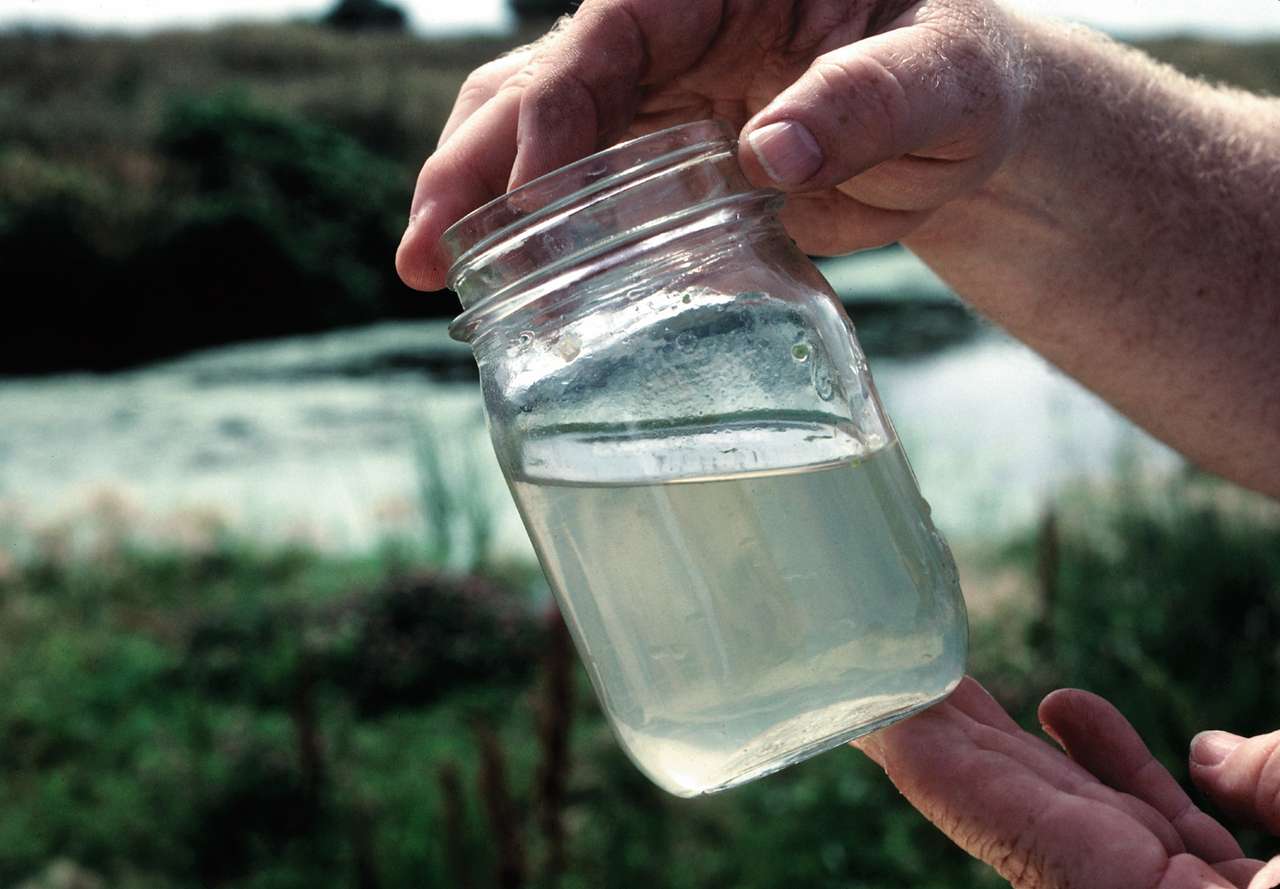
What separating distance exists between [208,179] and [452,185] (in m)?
6.19

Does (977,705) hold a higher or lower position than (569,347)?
lower

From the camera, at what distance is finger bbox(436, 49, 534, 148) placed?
1.27 metres

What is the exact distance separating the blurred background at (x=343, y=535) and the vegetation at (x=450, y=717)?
0.01 metres

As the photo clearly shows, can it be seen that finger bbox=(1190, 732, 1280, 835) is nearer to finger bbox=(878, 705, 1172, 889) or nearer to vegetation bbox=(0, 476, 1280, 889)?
finger bbox=(878, 705, 1172, 889)

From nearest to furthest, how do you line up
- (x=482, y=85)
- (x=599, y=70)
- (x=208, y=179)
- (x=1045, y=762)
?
(x=1045, y=762)
(x=599, y=70)
(x=482, y=85)
(x=208, y=179)

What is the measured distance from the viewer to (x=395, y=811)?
293 cm

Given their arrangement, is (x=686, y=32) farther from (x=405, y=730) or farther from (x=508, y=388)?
(x=405, y=730)

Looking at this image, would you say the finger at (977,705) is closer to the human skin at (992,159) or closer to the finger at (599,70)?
the human skin at (992,159)

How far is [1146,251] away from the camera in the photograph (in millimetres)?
1396

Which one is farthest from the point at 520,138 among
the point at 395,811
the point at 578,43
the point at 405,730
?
the point at 405,730

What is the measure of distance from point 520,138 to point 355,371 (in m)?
5.07

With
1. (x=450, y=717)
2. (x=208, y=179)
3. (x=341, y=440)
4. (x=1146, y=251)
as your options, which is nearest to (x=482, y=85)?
(x=1146, y=251)

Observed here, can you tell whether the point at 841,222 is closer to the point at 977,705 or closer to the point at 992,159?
the point at 992,159

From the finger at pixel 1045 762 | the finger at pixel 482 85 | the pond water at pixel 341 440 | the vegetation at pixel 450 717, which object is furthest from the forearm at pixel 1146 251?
the pond water at pixel 341 440
